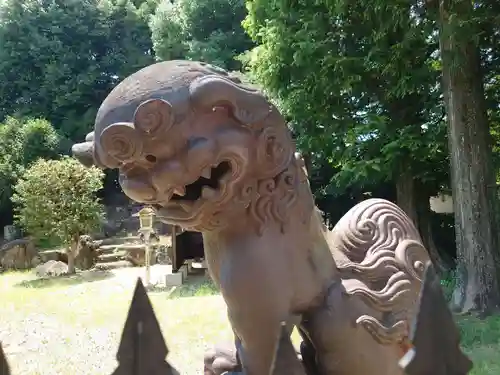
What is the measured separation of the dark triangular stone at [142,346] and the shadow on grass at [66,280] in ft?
26.8

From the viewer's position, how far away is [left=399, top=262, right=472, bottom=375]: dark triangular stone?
2.23 feet

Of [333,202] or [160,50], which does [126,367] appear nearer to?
[333,202]

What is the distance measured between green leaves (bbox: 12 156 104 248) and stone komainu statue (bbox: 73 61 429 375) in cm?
875

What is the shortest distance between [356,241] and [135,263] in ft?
32.5

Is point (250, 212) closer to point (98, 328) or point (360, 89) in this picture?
point (98, 328)

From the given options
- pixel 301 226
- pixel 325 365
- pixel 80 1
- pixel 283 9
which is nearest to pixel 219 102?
pixel 301 226

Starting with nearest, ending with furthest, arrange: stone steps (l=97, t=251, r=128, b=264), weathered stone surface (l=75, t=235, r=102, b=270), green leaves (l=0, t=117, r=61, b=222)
Answer: weathered stone surface (l=75, t=235, r=102, b=270) → stone steps (l=97, t=251, r=128, b=264) → green leaves (l=0, t=117, r=61, b=222)

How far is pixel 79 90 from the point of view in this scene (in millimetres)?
15031

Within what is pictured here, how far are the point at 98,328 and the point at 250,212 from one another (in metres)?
4.39

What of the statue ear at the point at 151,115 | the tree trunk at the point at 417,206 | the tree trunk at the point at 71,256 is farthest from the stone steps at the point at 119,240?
the statue ear at the point at 151,115

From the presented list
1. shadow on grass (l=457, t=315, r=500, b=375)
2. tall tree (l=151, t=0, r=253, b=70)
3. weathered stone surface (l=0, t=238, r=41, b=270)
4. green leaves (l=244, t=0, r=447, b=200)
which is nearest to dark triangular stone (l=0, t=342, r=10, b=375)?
shadow on grass (l=457, t=315, r=500, b=375)

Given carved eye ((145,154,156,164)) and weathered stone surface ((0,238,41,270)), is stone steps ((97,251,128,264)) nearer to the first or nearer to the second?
weathered stone surface ((0,238,41,270))

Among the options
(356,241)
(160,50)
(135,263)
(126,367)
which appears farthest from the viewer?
(160,50)

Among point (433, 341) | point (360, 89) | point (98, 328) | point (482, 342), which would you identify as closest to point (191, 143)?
point (433, 341)
